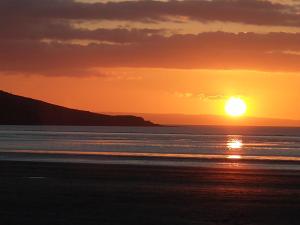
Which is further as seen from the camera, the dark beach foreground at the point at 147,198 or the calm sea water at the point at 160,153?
the calm sea water at the point at 160,153

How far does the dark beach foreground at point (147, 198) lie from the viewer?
2117 centimetres

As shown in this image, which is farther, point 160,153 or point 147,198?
point 160,153

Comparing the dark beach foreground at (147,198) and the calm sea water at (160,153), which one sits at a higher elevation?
the calm sea water at (160,153)

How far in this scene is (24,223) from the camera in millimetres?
19891

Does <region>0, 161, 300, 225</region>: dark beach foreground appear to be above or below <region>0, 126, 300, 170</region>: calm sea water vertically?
below

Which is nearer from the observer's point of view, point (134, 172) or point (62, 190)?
point (62, 190)

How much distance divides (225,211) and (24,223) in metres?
6.00

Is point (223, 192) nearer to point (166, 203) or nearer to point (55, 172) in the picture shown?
point (166, 203)

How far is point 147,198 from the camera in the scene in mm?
26141

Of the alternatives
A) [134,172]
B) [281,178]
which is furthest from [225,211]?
[134,172]

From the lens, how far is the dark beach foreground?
21.2m

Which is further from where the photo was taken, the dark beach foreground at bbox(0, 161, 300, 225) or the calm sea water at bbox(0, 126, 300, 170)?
the calm sea water at bbox(0, 126, 300, 170)

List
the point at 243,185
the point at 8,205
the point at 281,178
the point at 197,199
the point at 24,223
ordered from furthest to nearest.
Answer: the point at 281,178 → the point at 243,185 → the point at 197,199 → the point at 8,205 → the point at 24,223

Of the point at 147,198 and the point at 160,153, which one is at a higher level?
the point at 160,153
